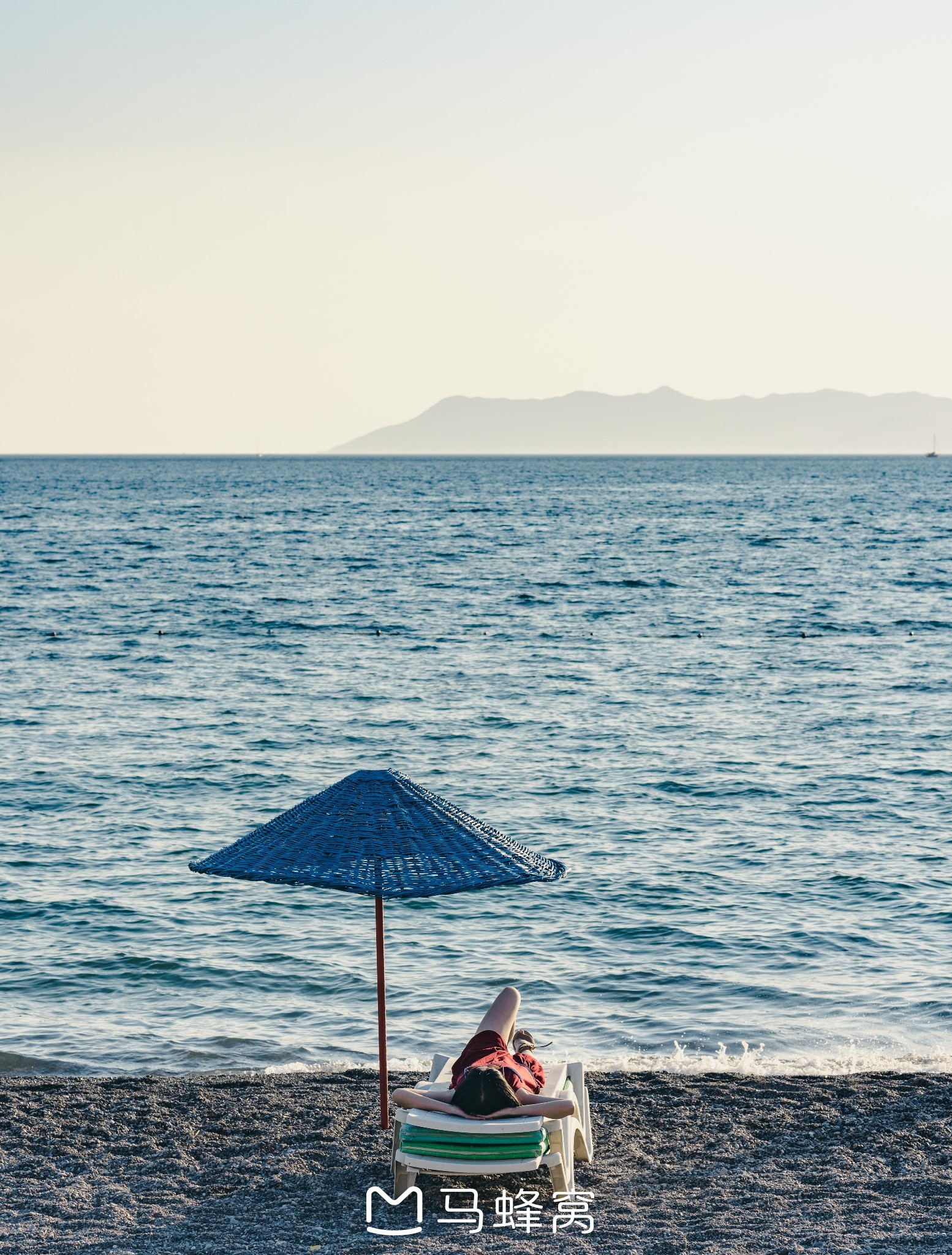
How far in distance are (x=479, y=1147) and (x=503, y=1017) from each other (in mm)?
1058

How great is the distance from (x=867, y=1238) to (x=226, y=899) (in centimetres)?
1025

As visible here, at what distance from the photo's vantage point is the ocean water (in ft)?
40.0

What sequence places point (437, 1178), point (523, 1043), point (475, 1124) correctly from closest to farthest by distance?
1. point (475, 1124)
2. point (437, 1178)
3. point (523, 1043)

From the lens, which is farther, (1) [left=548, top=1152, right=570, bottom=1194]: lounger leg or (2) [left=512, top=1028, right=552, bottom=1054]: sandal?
(2) [left=512, top=1028, right=552, bottom=1054]: sandal

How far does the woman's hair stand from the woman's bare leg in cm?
65

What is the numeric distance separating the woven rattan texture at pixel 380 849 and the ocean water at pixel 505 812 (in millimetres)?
3817

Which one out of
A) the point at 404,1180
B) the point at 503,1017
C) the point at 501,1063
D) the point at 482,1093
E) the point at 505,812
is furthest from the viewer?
the point at 505,812

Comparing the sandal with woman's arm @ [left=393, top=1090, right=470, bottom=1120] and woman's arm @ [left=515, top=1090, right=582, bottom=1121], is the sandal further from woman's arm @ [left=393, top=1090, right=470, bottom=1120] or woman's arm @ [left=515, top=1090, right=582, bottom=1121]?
woman's arm @ [left=393, top=1090, right=470, bottom=1120]

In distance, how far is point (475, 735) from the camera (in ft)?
82.3

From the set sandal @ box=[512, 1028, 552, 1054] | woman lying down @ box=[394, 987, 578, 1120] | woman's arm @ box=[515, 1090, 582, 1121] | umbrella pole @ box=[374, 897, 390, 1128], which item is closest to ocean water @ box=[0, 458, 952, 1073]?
umbrella pole @ box=[374, 897, 390, 1128]

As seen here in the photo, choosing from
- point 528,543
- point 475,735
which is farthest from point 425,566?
point 475,735

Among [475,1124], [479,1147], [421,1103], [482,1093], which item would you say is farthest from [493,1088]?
[421,1103]

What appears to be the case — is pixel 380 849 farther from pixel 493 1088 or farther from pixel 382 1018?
pixel 493 1088

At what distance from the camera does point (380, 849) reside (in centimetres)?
798
